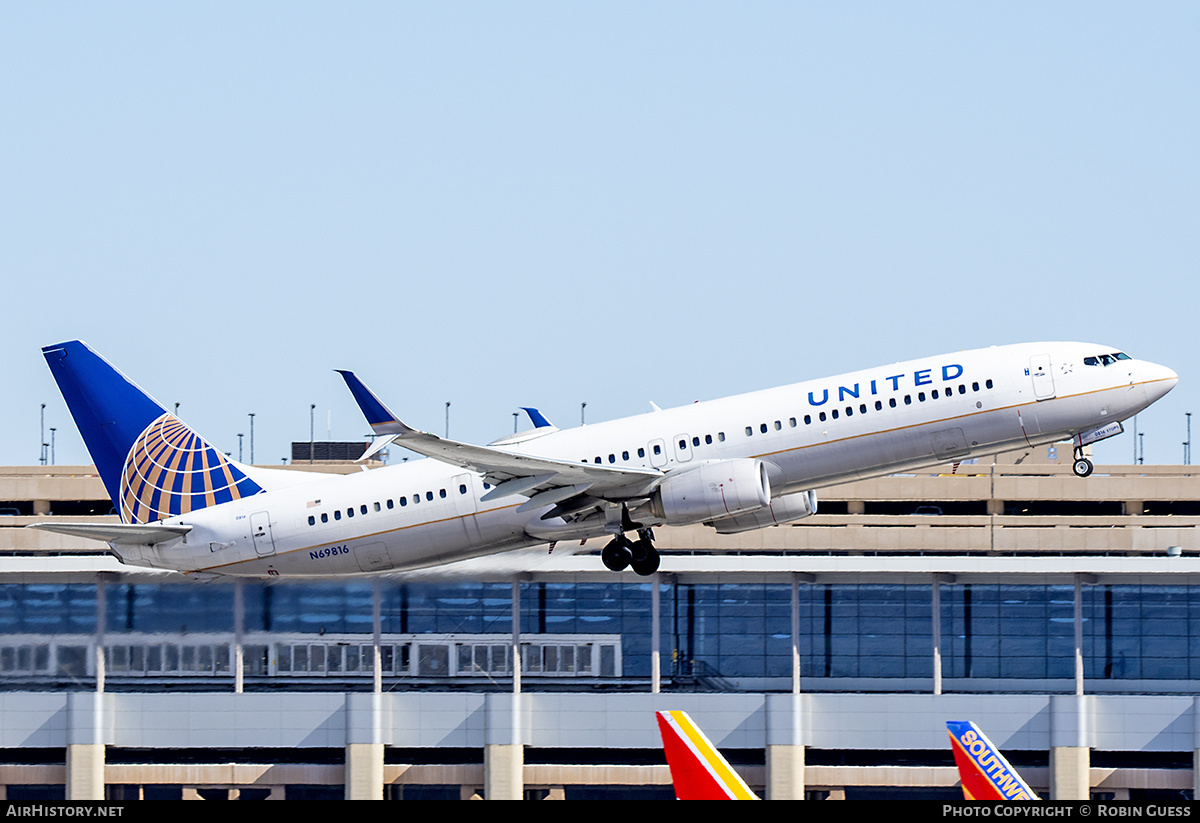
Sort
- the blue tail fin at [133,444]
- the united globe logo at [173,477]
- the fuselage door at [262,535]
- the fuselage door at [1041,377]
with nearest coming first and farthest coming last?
the fuselage door at [1041,377], the fuselage door at [262,535], the united globe logo at [173,477], the blue tail fin at [133,444]

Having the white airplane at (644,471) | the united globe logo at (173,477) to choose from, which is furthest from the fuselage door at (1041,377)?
the united globe logo at (173,477)

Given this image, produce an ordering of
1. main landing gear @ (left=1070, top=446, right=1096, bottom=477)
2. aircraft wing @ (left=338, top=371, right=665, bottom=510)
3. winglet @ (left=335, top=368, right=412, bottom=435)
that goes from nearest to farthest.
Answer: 1. winglet @ (left=335, top=368, right=412, bottom=435)
2. aircraft wing @ (left=338, top=371, right=665, bottom=510)
3. main landing gear @ (left=1070, top=446, right=1096, bottom=477)

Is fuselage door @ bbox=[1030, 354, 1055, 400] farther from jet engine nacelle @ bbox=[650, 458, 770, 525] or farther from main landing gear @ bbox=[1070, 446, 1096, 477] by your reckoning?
jet engine nacelle @ bbox=[650, 458, 770, 525]

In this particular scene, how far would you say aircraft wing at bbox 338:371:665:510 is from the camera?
112 feet

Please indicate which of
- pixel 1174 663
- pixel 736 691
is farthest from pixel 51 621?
pixel 1174 663

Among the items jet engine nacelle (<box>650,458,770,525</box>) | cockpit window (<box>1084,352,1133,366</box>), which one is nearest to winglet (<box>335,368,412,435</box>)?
jet engine nacelle (<box>650,458,770,525</box>)

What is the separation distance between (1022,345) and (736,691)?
93.3 feet

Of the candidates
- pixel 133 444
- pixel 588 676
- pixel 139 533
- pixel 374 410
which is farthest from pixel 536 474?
pixel 588 676

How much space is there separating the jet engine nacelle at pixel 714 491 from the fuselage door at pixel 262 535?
423 inches

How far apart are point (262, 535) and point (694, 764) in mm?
12928

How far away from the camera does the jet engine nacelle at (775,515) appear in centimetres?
3912

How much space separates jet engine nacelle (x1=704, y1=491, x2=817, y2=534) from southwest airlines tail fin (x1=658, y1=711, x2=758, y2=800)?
5341mm

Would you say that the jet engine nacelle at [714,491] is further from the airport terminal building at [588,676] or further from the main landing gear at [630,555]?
the airport terminal building at [588,676]

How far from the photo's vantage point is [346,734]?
5684cm
